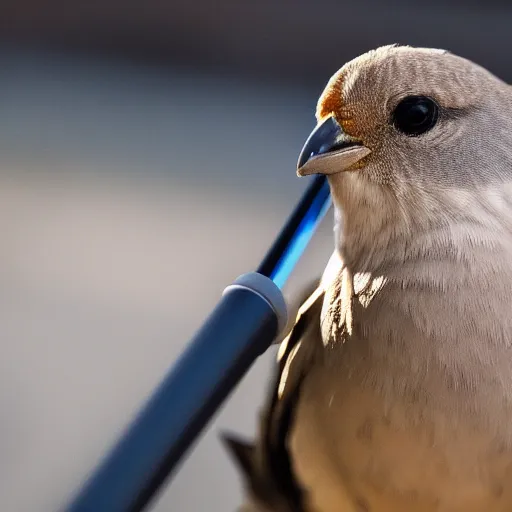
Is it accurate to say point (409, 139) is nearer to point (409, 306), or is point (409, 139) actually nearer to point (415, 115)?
point (415, 115)

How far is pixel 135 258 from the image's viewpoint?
1227 millimetres

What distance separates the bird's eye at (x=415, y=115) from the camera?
2.02 feet

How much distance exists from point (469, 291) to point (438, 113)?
13 cm

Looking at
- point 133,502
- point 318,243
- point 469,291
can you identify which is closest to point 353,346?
point 469,291

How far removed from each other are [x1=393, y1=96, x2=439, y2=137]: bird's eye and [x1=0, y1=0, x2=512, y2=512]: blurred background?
415mm

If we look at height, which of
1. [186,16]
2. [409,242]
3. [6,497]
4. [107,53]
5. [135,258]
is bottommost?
[6,497]

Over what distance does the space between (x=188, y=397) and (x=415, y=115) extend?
0.26 meters

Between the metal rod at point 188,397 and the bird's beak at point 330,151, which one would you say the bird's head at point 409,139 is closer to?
the bird's beak at point 330,151

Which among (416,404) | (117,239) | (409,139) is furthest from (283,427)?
(117,239)

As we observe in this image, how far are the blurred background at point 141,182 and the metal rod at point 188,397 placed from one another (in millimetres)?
466

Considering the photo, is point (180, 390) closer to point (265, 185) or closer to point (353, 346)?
point (353, 346)

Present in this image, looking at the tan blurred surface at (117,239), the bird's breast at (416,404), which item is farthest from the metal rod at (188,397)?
the tan blurred surface at (117,239)

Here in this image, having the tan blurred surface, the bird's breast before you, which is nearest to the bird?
the bird's breast

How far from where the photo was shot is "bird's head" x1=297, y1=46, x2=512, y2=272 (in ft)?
2.03
